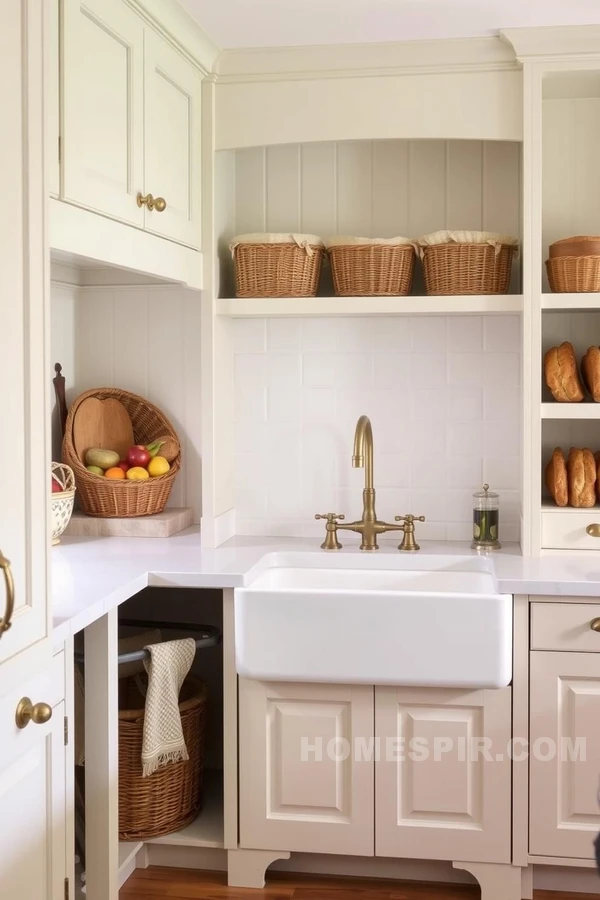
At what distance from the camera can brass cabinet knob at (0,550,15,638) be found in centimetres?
135

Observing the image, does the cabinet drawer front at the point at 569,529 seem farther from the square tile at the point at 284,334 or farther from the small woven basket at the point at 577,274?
the square tile at the point at 284,334

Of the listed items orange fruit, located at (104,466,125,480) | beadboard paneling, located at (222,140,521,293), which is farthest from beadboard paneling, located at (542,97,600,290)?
orange fruit, located at (104,466,125,480)

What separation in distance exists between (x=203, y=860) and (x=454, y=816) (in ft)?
2.24

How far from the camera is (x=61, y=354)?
3160 millimetres

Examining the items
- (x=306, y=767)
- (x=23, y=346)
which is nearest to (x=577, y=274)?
(x=306, y=767)

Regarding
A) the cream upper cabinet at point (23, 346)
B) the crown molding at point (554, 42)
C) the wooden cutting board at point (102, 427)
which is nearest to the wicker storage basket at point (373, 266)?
the crown molding at point (554, 42)

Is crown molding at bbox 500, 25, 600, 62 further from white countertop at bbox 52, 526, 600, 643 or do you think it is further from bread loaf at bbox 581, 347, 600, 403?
white countertop at bbox 52, 526, 600, 643

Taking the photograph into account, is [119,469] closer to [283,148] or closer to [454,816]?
[283,148]

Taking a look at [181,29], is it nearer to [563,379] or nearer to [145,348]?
[145,348]

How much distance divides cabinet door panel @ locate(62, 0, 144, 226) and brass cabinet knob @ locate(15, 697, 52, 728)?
994 millimetres

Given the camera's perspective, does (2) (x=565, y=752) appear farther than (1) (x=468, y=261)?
No

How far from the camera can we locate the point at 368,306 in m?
2.85

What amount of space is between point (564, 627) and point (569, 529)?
382mm

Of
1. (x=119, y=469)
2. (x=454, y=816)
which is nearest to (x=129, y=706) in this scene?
(x=119, y=469)
